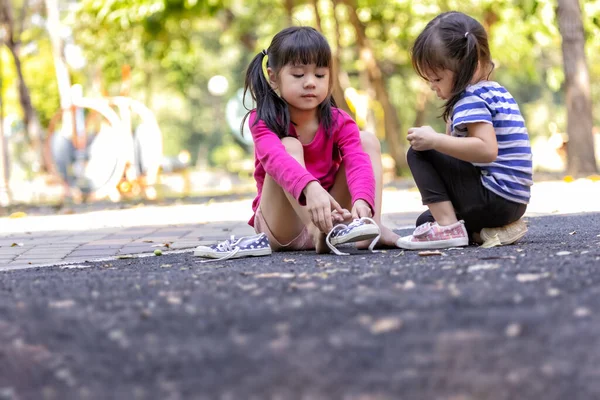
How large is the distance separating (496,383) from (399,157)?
53.5 feet

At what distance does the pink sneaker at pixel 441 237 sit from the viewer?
4039mm

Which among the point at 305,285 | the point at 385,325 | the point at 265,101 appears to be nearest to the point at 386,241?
the point at 265,101

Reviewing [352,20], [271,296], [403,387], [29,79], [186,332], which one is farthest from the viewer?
[29,79]

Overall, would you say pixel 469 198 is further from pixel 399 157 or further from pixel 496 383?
pixel 399 157

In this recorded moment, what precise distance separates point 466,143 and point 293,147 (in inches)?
30.2

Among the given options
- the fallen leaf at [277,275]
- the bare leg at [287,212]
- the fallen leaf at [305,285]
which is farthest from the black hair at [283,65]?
the fallen leaf at [305,285]

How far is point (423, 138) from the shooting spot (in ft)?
12.6

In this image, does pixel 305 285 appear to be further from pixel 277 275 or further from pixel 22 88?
pixel 22 88

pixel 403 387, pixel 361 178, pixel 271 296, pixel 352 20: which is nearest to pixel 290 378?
pixel 403 387

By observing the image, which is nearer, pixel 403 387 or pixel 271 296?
pixel 403 387

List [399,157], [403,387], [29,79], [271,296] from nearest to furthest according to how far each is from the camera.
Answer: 1. [403,387]
2. [271,296]
3. [399,157]
4. [29,79]

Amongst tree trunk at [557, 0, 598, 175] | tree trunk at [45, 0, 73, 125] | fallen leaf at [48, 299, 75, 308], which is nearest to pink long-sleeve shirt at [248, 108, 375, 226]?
fallen leaf at [48, 299, 75, 308]

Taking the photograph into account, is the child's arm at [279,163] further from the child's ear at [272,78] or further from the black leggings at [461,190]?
the black leggings at [461,190]

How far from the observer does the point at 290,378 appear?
187 cm
